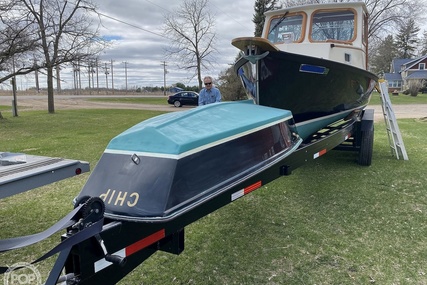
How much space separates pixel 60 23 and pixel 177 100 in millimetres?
13083

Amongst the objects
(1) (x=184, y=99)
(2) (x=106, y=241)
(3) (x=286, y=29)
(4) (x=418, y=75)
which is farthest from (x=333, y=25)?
(4) (x=418, y=75)

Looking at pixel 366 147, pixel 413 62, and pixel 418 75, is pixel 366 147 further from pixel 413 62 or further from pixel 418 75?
pixel 413 62

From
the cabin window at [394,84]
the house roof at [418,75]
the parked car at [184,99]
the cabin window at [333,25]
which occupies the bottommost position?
the parked car at [184,99]

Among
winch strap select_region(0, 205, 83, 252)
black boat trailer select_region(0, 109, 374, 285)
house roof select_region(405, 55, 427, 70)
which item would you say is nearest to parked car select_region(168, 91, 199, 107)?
black boat trailer select_region(0, 109, 374, 285)

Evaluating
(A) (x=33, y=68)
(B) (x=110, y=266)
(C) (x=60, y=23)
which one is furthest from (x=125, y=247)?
(C) (x=60, y=23)

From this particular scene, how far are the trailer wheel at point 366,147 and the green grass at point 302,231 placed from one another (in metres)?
0.19

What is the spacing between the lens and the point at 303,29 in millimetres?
5941

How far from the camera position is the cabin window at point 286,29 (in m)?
6.03

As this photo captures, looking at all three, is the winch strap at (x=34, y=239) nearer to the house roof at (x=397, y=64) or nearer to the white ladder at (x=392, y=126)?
the white ladder at (x=392, y=126)

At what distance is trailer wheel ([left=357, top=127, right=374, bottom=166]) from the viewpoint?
20.7 feet

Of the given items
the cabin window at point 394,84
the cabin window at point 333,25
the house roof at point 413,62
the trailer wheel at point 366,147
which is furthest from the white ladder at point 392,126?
the cabin window at point 394,84

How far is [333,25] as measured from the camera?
233 inches

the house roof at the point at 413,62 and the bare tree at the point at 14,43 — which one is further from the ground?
the house roof at the point at 413,62

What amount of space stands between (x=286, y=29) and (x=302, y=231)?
382 centimetres
